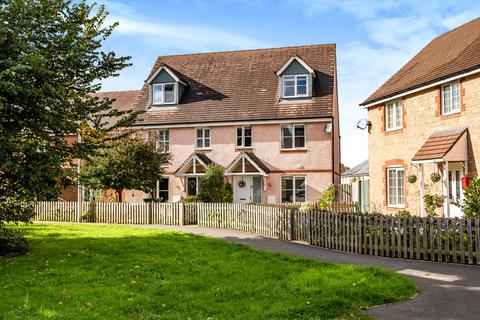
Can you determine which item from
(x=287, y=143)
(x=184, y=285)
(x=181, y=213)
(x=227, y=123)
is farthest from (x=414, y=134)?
(x=184, y=285)

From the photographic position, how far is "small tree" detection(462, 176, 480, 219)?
50.9ft

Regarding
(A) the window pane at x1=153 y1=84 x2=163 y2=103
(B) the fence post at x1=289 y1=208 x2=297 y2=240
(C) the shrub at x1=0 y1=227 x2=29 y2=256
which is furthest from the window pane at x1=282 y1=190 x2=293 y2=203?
(C) the shrub at x1=0 y1=227 x2=29 y2=256

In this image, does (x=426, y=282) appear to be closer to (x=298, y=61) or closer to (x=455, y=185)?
(x=455, y=185)

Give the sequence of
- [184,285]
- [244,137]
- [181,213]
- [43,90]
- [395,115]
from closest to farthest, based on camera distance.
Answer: [184,285], [43,90], [181,213], [395,115], [244,137]

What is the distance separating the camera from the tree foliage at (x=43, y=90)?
38.8ft

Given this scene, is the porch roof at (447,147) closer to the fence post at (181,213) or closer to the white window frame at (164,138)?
the fence post at (181,213)

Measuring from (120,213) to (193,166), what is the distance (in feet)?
26.8

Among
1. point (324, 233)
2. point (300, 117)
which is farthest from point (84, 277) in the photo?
point (300, 117)

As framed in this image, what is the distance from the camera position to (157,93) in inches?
1359

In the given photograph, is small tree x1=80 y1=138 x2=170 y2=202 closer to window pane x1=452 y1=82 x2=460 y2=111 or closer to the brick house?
the brick house

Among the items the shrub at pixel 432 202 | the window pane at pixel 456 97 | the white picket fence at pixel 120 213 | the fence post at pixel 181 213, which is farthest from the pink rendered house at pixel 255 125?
the window pane at pixel 456 97

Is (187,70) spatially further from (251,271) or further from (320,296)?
(320,296)

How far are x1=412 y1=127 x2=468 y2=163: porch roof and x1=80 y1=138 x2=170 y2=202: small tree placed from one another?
14542 millimetres

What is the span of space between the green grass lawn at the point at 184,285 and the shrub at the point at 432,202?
1066 centimetres
